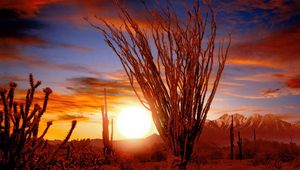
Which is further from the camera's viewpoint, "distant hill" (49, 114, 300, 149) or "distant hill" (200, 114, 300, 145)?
"distant hill" (200, 114, 300, 145)

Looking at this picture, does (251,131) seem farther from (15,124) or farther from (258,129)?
(15,124)

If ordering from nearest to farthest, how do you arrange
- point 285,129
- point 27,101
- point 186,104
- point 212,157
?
point 27,101
point 186,104
point 212,157
point 285,129

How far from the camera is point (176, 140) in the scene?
224 inches

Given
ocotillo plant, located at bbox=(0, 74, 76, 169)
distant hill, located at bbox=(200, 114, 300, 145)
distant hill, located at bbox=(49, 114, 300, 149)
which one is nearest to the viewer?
ocotillo plant, located at bbox=(0, 74, 76, 169)

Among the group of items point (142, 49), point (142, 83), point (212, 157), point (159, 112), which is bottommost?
point (212, 157)

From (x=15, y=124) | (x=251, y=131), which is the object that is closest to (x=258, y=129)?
(x=251, y=131)


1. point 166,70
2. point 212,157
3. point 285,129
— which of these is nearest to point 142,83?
point 166,70

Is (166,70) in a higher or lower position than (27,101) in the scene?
higher

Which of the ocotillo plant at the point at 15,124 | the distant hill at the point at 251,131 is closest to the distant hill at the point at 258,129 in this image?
the distant hill at the point at 251,131

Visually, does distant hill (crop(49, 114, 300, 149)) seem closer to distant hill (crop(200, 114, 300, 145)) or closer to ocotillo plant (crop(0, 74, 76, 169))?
distant hill (crop(200, 114, 300, 145))

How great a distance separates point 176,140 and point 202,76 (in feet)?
3.22

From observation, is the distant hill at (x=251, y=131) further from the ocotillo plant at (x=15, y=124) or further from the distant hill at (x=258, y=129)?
the ocotillo plant at (x=15, y=124)

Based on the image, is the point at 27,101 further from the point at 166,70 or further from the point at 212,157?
the point at 212,157

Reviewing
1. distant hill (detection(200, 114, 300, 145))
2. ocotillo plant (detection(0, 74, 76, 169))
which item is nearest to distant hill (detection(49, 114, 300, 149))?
distant hill (detection(200, 114, 300, 145))
